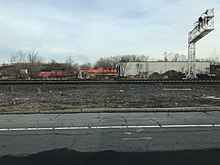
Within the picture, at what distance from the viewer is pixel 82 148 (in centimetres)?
606

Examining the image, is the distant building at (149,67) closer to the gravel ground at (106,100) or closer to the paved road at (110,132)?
the gravel ground at (106,100)

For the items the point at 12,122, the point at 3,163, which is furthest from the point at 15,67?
the point at 3,163

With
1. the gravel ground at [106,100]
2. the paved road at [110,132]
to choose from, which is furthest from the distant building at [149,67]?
the paved road at [110,132]

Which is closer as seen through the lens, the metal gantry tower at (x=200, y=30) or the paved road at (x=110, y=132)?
the paved road at (x=110, y=132)

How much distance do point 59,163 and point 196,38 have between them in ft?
152

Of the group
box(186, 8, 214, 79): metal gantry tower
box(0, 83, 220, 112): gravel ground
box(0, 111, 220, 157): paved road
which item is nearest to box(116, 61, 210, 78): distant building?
box(186, 8, 214, 79): metal gantry tower

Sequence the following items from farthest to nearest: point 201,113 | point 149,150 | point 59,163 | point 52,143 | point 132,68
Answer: point 132,68, point 201,113, point 52,143, point 149,150, point 59,163

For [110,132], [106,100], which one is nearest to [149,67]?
[106,100]

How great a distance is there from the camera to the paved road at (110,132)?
618cm

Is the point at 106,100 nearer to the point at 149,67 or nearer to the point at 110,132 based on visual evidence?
the point at 110,132

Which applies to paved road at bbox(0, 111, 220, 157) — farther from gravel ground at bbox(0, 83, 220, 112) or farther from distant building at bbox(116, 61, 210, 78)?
distant building at bbox(116, 61, 210, 78)

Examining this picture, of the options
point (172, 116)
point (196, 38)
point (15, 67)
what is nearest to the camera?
point (172, 116)

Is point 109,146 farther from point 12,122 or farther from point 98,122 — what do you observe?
point 12,122

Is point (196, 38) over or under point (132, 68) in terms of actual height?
over
